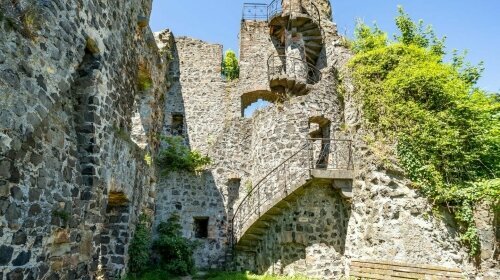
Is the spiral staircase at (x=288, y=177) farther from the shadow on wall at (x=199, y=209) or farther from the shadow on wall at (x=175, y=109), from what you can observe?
the shadow on wall at (x=175, y=109)

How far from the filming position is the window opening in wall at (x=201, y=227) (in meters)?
12.3

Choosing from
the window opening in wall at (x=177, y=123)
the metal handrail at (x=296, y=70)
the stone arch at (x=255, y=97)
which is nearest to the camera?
the metal handrail at (x=296, y=70)

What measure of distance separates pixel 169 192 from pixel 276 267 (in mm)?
4721

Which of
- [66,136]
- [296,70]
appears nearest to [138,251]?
[66,136]

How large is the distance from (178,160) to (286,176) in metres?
4.17

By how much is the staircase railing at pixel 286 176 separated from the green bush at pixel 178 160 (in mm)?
2415

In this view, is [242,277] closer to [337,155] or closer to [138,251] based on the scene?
[138,251]

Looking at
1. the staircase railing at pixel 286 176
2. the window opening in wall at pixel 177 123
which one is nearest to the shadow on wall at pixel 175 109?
the window opening in wall at pixel 177 123

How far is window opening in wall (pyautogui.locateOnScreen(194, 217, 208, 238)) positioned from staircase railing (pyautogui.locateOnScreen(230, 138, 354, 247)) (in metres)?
1.38

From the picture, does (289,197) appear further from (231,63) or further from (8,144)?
(231,63)

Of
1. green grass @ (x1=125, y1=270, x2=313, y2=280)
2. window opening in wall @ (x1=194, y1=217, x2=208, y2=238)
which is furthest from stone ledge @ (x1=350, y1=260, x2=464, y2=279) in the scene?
window opening in wall @ (x1=194, y1=217, x2=208, y2=238)

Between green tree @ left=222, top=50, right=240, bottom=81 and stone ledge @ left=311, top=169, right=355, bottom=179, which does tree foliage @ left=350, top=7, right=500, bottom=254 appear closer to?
stone ledge @ left=311, top=169, right=355, bottom=179

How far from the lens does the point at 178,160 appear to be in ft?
41.0

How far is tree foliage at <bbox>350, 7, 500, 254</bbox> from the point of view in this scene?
7684mm
